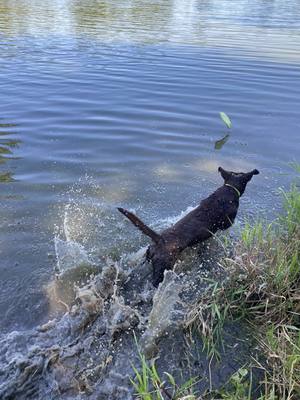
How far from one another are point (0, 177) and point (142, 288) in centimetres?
309

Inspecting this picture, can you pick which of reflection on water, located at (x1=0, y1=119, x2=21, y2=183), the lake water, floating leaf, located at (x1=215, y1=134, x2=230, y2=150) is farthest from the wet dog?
reflection on water, located at (x1=0, y1=119, x2=21, y2=183)

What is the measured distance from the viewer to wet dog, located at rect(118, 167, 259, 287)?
3814 mm

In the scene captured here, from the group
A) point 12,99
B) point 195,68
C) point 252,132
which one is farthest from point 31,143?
point 195,68

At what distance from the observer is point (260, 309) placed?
11.7ft

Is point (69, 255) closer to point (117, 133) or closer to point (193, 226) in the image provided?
point (193, 226)

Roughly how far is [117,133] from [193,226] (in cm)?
409

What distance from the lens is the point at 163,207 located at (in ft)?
18.1

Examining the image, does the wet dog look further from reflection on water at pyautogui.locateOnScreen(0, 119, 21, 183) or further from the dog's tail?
reflection on water at pyautogui.locateOnScreen(0, 119, 21, 183)

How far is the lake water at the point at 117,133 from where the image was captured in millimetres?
4789

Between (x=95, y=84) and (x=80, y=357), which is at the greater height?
(x=80, y=357)

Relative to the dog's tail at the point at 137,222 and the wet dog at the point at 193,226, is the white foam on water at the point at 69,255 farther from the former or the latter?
the dog's tail at the point at 137,222

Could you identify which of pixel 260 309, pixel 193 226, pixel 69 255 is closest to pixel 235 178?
pixel 193 226

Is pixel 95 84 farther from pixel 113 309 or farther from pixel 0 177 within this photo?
pixel 113 309

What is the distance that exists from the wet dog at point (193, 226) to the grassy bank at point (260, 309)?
1.39 ft
